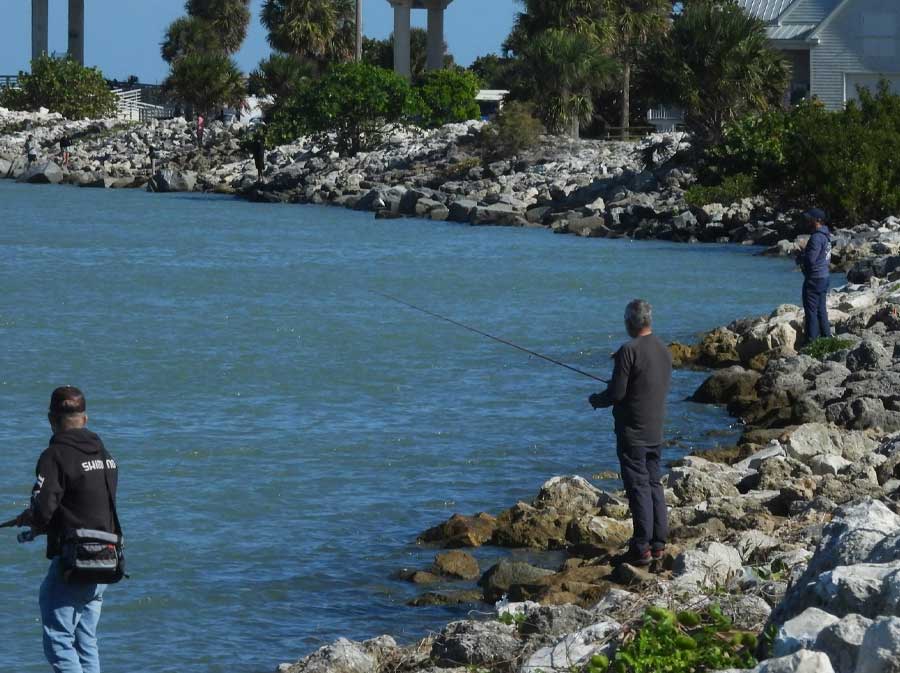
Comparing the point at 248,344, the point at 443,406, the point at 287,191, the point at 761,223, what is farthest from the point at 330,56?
the point at 443,406

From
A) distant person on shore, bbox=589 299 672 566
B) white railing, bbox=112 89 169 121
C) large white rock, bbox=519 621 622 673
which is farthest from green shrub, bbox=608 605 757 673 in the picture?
white railing, bbox=112 89 169 121

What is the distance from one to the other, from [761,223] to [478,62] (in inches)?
2186

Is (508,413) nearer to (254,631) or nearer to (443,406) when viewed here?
(443,406)

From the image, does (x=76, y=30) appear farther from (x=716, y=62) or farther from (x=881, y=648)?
(x=881, y=648)

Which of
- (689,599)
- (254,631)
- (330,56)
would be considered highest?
(330,56)

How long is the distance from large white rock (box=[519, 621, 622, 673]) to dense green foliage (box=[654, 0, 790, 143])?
4183cm

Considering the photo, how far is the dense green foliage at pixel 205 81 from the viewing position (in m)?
78.6

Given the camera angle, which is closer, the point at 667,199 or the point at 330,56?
the point at 667,199

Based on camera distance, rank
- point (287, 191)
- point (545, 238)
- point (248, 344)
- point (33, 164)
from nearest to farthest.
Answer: point (248, 344) < point (545, 238) < point (287, 191) < point (33, 164)

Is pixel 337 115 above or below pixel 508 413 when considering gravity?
above

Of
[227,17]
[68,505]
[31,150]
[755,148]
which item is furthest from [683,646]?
[227,17]

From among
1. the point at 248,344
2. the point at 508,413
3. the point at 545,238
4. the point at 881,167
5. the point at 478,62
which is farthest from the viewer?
the point at 478,62

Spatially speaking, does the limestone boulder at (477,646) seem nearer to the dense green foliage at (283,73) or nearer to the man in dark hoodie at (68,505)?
the man in dark hoodie at (68,505)

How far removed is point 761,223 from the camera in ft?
136
